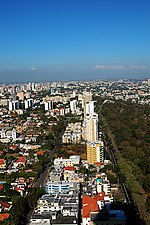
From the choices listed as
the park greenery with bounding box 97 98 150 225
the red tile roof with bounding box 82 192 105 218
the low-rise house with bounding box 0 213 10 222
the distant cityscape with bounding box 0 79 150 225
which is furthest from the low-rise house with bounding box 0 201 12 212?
the park greenery with bounding box 97 98 150 225

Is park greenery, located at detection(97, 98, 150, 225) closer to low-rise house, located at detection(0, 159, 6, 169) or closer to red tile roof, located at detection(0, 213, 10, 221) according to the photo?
red tile roof, located at detection(0, 213, 10, 221)

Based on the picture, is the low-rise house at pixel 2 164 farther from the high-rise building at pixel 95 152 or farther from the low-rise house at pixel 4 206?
the low-rise house at pixel 4 206

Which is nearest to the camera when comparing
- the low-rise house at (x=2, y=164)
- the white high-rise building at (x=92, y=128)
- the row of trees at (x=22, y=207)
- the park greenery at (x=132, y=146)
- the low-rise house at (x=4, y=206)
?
the row of trees at (x=22, y=207)

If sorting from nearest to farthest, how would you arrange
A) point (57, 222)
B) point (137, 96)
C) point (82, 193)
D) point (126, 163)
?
1. point (57, 222)
2. point (82, 193)
3. point (126, 163)
4. point (137, 96)

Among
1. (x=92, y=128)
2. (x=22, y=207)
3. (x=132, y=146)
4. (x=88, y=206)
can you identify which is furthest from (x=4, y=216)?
(x=132, y=146)

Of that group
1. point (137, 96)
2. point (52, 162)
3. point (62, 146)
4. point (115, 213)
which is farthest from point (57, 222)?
point (137, 96)

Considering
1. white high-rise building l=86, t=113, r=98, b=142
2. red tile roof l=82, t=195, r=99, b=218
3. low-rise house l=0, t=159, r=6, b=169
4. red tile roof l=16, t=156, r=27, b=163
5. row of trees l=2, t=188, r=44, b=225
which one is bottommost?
low-rise house l=0, t=159, r=6, b=169

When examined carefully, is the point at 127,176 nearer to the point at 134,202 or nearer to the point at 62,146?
the point at 134,202

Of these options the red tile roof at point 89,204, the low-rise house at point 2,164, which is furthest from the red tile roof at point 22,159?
the red tile roof at point 89,204
